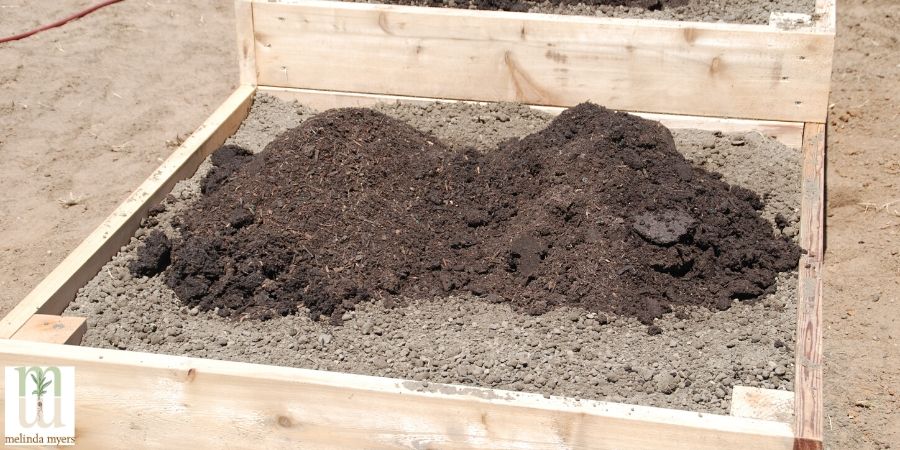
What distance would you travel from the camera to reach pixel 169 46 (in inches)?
265

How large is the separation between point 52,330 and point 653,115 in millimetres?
3038

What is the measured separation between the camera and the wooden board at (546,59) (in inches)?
181

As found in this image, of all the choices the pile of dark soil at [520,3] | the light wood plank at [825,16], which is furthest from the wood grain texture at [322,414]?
the pile of dark soil at [520,3]

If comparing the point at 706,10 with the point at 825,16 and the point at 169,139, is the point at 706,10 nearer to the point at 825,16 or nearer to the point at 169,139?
the point at 825,16

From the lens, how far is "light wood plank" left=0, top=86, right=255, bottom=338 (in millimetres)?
3346

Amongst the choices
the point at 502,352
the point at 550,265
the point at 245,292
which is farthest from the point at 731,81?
the point at 245,292

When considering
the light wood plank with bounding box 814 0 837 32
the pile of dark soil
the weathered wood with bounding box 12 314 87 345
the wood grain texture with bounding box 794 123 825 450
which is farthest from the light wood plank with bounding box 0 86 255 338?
the light wood plank with bounding box 814 0 837 32

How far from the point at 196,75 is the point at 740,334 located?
14.3 ft

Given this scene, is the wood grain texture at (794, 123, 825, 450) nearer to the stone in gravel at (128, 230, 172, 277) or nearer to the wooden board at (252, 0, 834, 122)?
the wooden board at (252, 0, 834, 122)

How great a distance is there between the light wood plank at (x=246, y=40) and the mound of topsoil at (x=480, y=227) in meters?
0.98

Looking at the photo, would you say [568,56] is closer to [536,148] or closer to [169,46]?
[536,148]

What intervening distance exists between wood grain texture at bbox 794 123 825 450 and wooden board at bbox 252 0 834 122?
0.37m

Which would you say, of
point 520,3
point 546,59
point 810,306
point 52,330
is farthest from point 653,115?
point 52,330

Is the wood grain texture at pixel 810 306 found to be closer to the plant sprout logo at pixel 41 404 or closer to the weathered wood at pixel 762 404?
the weathered wood at pixel 762 404
